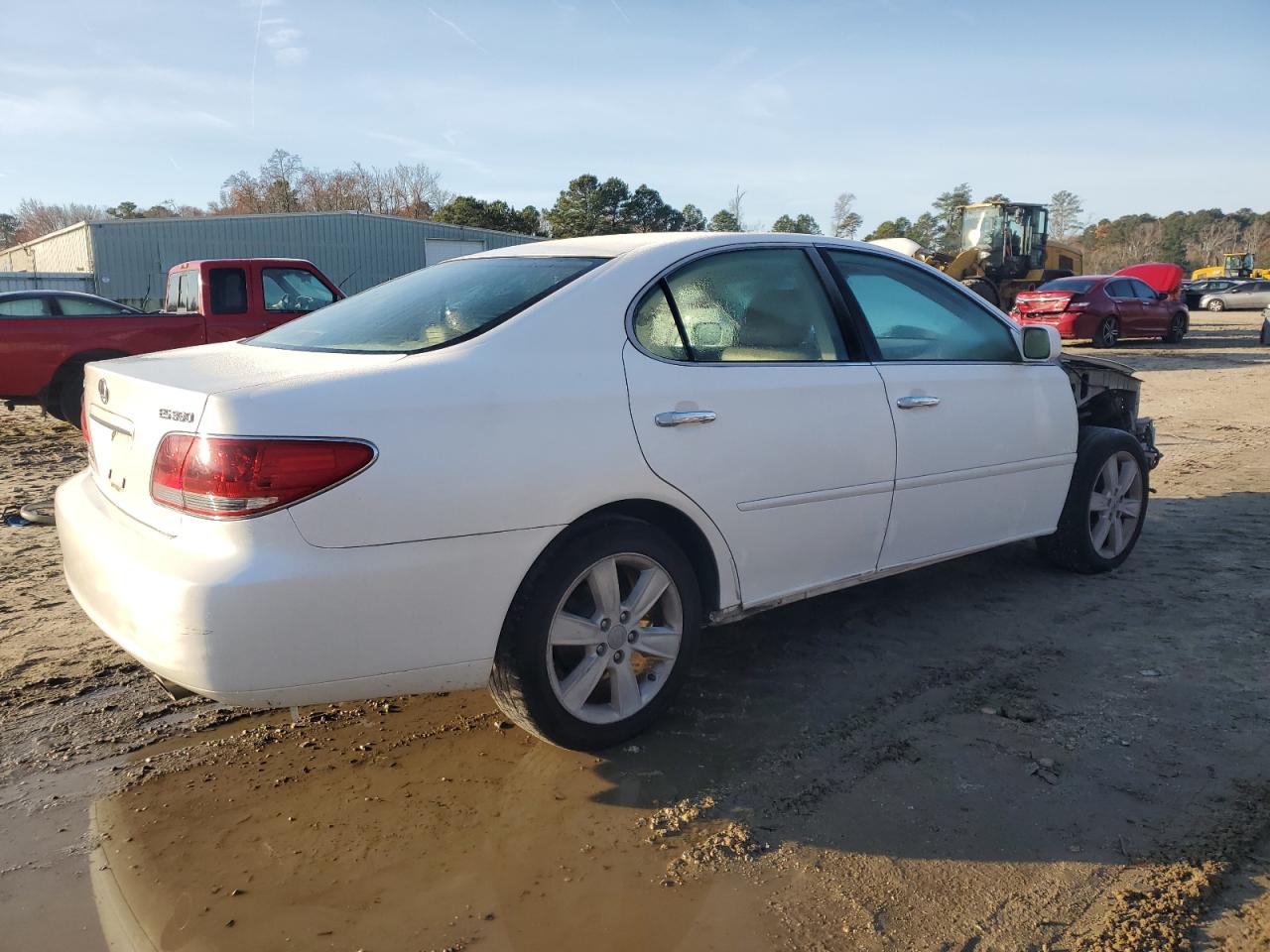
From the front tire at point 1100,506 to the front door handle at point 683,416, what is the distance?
97.7 inches

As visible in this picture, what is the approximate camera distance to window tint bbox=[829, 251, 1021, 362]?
3955 millimetres

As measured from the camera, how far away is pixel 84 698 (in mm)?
3572

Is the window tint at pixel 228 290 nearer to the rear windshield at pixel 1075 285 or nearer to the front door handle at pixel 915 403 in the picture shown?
the front door handle at pixel 915 403

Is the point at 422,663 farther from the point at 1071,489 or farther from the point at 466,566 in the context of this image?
the point at 1071,489

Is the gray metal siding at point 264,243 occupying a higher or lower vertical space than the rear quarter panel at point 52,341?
higher

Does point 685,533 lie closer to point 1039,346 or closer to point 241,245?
point 1039,346

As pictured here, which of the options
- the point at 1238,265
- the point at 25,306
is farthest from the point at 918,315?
the point at 1238,265

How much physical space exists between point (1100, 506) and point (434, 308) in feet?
11.6

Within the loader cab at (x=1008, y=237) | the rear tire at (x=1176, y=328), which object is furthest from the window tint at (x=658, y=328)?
the loader cab at (x=1008, y=237)

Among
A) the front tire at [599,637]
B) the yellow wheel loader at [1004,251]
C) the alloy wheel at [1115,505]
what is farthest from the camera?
the yellow wheel loader at [1004,251]

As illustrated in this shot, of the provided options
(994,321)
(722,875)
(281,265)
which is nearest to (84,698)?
(722,875)

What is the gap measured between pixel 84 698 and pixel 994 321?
4.05 metres

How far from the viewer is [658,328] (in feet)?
10.6

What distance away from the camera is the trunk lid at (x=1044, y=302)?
62.7 feet
